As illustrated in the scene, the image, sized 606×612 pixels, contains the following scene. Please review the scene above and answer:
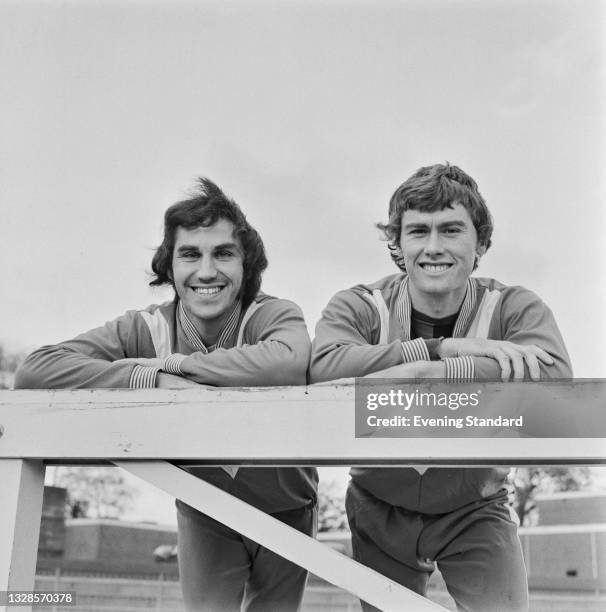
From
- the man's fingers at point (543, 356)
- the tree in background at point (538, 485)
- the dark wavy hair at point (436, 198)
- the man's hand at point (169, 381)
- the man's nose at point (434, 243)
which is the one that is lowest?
the man's hand at point (169, 381)


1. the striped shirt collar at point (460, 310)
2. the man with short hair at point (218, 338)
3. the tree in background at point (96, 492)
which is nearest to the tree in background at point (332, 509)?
the man with short hair at point (218, 338)

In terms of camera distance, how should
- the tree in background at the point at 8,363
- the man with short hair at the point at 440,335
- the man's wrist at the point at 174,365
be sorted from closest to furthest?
the man's wrist at the point at 174,365, the man with short hair at the point at 440,335, the tree in background at the point at 8,363

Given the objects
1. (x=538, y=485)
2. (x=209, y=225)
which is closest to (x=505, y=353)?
(x=209, y=225)

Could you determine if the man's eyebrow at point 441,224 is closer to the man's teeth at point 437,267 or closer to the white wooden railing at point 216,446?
the man's teeth at point 437,267

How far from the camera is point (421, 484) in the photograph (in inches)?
74.3

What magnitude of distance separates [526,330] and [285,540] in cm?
73

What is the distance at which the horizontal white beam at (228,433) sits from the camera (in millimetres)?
1282

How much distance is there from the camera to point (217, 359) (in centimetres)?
167

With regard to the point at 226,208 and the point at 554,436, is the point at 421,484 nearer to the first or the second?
the point at 554,436

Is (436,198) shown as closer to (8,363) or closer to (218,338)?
(218,338)

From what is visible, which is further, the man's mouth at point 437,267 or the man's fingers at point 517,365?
the man's mouth at point 437,267

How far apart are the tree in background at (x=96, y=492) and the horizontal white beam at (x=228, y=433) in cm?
1112

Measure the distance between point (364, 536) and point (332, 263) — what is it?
0.71 meters

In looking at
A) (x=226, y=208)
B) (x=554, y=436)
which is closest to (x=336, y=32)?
(x=226, y=208)
